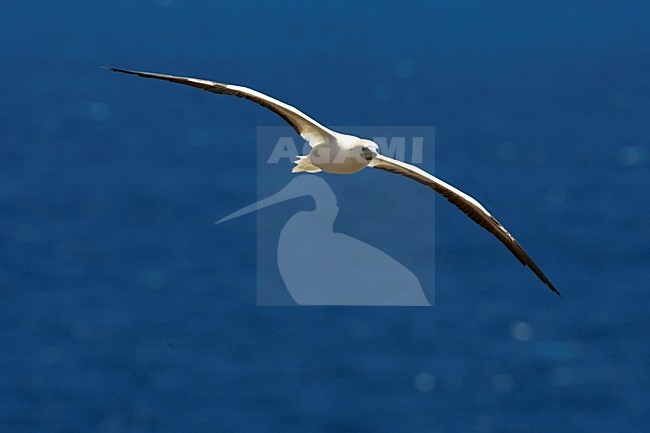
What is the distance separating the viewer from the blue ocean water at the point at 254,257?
6525 centimetres

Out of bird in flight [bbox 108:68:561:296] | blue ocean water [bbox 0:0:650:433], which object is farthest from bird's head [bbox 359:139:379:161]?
blue ocean water [bbox 0:0:650:433]

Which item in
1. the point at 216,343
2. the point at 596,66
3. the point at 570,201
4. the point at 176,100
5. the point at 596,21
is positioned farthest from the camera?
the point at 596,21

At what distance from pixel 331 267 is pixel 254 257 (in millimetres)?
11941

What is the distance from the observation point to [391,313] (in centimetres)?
7462

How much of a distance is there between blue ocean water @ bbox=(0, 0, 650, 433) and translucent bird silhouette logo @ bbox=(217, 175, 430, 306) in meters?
1.71

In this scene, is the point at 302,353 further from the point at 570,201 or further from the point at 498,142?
the point at 498,142

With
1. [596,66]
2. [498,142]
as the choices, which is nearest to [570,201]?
[498,142]

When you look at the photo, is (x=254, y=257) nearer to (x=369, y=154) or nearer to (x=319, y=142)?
(x=319, y=142)

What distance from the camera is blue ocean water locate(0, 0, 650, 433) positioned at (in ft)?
214

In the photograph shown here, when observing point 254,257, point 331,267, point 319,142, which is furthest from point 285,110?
point 254,257

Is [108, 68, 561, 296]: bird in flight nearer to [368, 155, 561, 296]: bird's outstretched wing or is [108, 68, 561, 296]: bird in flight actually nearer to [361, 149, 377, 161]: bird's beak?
[361, 149, 377, 161]: bird's beak


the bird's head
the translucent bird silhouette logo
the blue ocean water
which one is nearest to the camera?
the bird's head

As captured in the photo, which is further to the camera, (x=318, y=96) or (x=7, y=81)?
(x=7, y=81)

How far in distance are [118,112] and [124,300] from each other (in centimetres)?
4098
